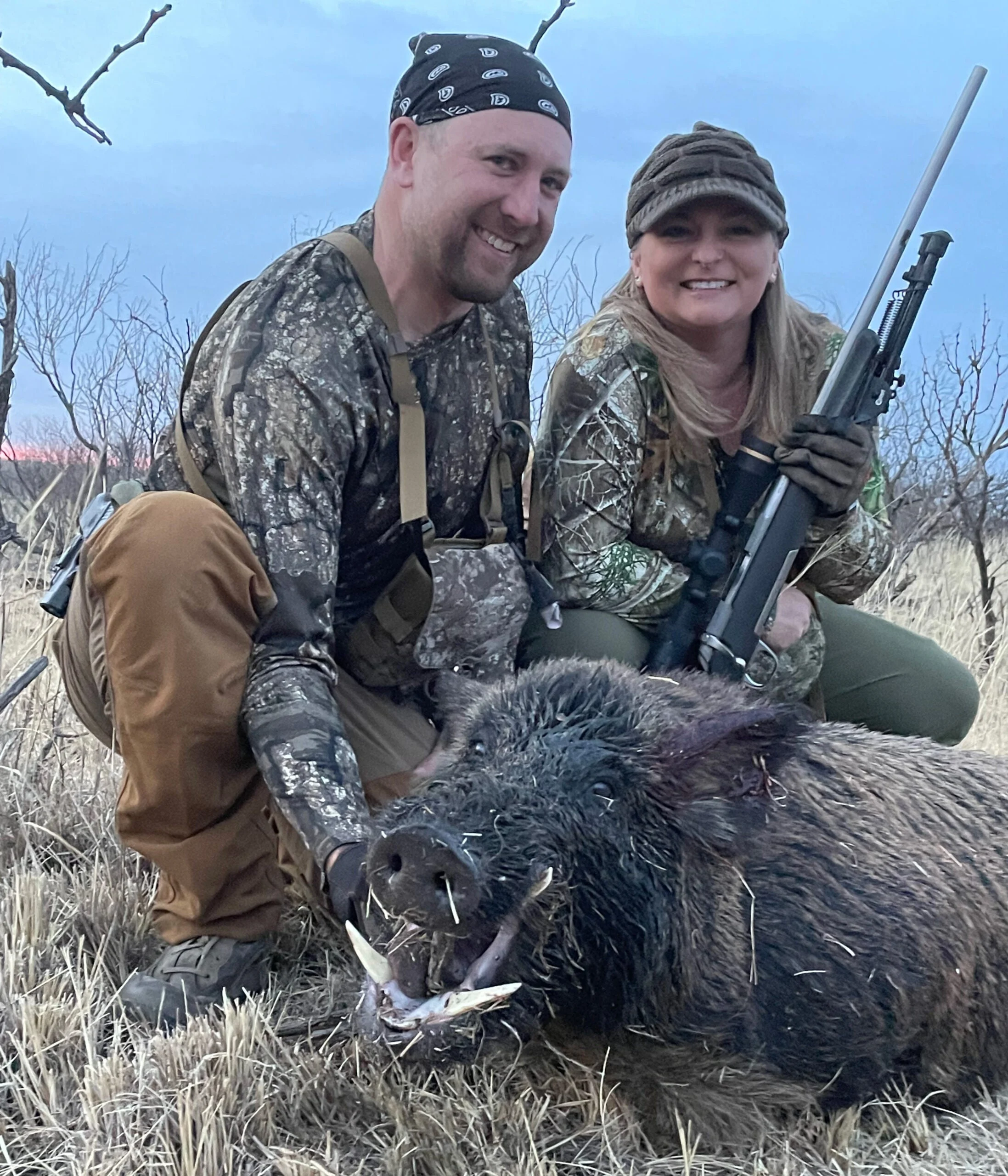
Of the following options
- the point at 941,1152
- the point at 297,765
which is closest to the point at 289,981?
the point at 297,765

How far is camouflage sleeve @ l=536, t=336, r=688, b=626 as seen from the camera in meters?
3.74

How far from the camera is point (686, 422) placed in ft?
12.4

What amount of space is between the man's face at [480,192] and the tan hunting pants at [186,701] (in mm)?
987

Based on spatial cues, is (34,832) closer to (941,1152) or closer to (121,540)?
(121,540)

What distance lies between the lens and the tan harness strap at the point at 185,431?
3.44m

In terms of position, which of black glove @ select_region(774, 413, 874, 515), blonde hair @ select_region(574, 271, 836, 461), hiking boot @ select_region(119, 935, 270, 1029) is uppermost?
blonde hair @ select_region(574, 271, 836, 461)

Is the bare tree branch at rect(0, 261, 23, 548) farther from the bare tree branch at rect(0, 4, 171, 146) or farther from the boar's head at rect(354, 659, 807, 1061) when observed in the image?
the boar's head at rect(354, 659, 807, 1061)

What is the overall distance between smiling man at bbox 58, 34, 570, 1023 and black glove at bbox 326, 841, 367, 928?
6cm

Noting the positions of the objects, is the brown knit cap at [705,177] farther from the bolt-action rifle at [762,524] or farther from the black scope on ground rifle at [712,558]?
the black scope on ground rifle at [712,558]

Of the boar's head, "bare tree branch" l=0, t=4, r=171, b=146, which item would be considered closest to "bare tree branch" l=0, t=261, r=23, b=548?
"bare tree branch" l=0, t=4, r=171, b=146

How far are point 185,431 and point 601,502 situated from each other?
128 cm

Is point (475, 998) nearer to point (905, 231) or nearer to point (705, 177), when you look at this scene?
point (705, 177)

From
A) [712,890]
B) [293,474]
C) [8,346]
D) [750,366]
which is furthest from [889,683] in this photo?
[8,346]

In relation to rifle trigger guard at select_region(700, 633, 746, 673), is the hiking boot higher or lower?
lower
